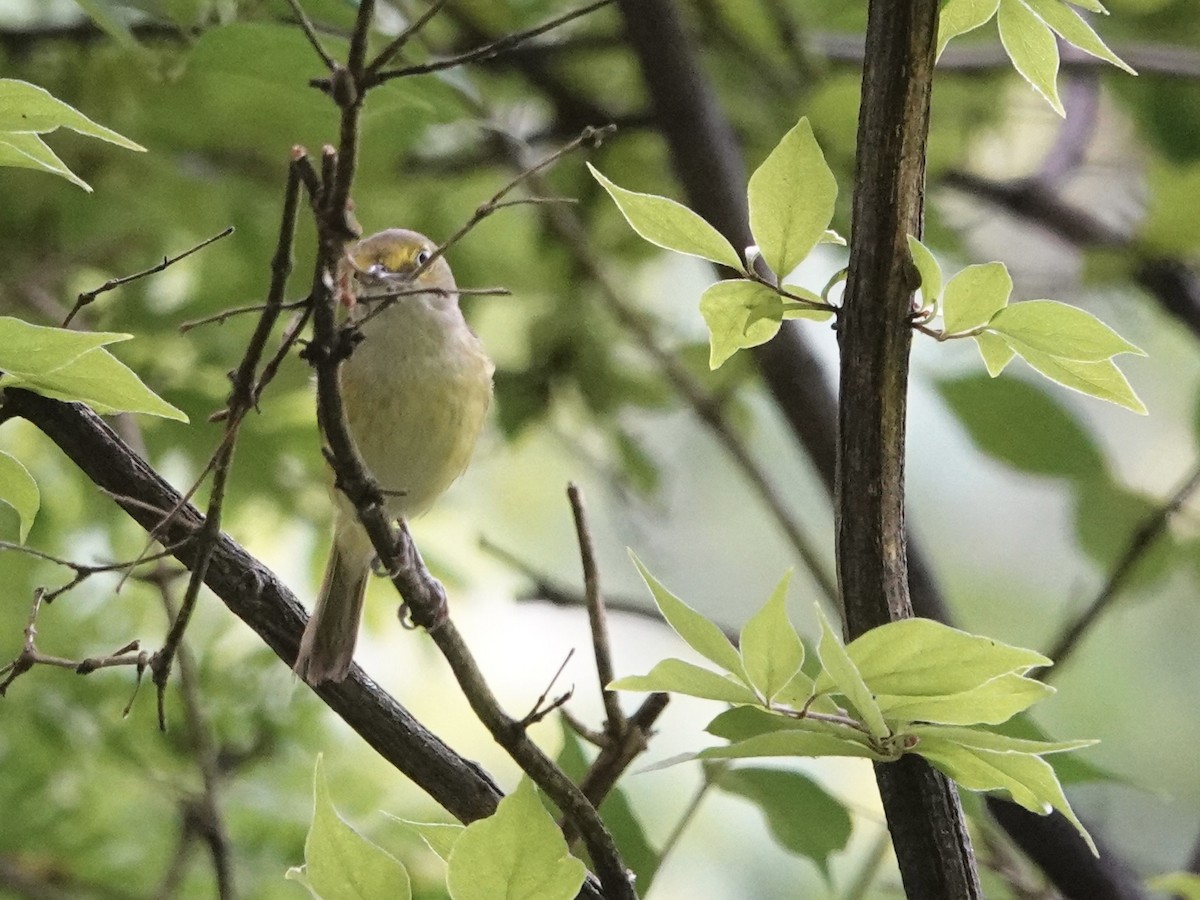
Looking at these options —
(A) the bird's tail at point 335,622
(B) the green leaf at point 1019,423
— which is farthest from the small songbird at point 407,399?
(B) the green leaf at point 1019,423

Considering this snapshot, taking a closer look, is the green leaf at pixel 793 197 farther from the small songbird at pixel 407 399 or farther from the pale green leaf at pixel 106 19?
the small songbird at pixel 407 399

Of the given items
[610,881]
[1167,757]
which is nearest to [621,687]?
[610,881]

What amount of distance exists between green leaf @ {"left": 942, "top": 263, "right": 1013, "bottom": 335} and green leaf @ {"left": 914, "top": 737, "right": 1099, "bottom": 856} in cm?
21

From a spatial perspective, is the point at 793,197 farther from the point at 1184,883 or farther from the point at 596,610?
the point at 1184,883

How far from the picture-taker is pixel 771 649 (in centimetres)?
68

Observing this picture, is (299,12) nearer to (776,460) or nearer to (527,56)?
(527,56)

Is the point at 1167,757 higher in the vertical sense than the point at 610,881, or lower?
higher

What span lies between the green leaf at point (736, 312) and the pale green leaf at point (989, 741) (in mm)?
212

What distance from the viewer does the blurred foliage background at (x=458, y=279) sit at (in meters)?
1.57

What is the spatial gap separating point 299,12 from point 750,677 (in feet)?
1.26

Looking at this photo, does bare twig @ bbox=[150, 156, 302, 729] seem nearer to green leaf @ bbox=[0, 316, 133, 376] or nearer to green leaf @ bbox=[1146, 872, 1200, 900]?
green leaf @ bbox=[0, 316, 133, 376]

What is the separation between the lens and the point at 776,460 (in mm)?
3672

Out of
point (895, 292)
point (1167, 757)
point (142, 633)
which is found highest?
point (1167, 757)

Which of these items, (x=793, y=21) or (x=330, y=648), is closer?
(x=330, y=648)
